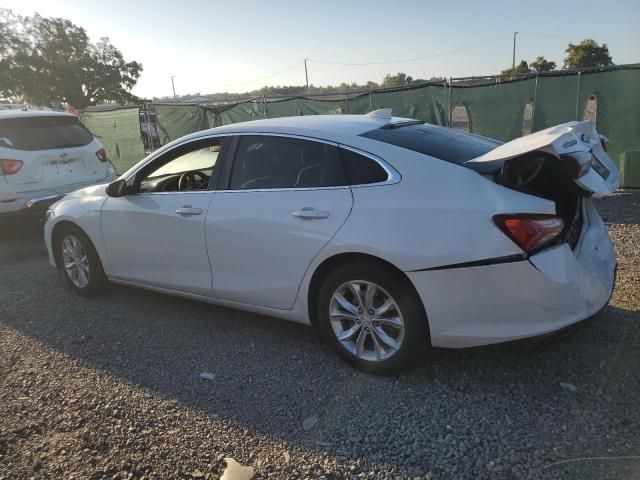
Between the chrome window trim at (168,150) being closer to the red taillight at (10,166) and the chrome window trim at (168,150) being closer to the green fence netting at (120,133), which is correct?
the red taillight at (10,166)

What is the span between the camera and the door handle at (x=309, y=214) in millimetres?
3275

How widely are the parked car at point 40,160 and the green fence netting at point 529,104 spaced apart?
206 inches

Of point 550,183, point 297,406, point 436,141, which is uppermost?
A: point 436,141

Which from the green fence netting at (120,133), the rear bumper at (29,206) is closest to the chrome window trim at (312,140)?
the rear bumper at (29,206)

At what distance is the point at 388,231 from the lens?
3.01m

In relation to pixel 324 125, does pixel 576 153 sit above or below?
below

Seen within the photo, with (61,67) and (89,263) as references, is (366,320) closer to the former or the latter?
(89,263)

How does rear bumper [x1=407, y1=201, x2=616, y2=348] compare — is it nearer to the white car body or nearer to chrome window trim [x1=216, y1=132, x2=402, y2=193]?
the white car body

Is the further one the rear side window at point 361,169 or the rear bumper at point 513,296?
the rear side window at point 361,169

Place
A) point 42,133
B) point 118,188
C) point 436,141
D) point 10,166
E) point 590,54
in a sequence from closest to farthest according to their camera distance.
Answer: point 436,141 → point 118,188 → point 10,166 → point 42,133 → point 590,54

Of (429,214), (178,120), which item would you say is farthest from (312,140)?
(178,120)

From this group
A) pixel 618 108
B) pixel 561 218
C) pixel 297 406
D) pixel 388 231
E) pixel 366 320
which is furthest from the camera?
pixel 618 108

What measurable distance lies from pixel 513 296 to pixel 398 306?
64 cm

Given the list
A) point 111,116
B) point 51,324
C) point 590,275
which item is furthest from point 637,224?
point 111,116
